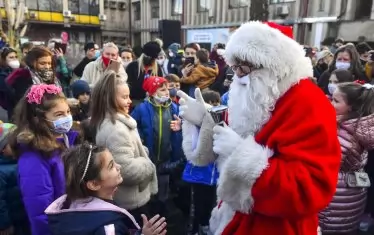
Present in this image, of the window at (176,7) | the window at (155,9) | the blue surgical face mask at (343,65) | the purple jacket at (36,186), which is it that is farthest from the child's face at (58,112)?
the window at (155,9)

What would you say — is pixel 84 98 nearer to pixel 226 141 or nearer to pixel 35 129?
pixel 35 129

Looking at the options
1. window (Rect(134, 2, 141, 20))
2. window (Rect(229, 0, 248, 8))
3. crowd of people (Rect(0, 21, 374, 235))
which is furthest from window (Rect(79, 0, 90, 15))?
crowd of people (Rect(0, 21, 374, 235))

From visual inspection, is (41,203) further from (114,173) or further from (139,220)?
(139,220)

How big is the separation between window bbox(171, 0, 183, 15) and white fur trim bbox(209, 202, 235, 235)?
21.7 metres

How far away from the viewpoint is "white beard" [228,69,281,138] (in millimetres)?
1521

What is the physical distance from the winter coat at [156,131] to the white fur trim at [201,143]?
125 centimetres

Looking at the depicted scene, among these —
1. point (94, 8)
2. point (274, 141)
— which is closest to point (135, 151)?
point (274, 141)

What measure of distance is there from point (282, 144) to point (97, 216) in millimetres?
935

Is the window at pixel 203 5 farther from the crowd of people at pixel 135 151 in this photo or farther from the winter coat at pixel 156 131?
the winter coat at pixel 156 131

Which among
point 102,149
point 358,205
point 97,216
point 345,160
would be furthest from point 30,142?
point 358,205

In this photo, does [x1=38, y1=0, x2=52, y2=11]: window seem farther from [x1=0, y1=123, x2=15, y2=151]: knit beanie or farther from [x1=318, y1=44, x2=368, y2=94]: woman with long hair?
[x1=0, y1=123, x2=15, y2=151]: knit beanie

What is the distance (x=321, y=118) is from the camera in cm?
143

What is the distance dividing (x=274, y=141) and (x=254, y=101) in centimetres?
22

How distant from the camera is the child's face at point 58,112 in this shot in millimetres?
2100
